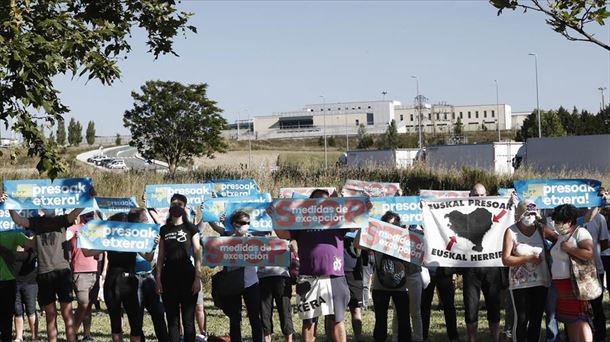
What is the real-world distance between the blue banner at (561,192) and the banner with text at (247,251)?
12.0 feet

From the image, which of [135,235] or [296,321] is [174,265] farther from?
[296,321]

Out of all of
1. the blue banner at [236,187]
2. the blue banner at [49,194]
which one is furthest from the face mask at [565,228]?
the blue banner at [236,187]

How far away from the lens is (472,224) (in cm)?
1091

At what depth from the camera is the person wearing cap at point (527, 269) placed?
9.80 meters

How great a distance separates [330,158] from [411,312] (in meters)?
84.4

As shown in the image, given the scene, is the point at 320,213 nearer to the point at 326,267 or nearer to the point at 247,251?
the point at 326,267

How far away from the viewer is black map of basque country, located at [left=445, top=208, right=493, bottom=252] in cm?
1087

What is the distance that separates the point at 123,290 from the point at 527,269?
444 cm

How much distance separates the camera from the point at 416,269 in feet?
35.3

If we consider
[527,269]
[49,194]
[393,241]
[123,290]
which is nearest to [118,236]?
[123,290]

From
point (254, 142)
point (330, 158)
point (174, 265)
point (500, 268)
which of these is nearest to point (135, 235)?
point (174, 265)

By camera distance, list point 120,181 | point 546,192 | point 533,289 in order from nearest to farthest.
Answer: point 533,289, point 546,192, point 120,181

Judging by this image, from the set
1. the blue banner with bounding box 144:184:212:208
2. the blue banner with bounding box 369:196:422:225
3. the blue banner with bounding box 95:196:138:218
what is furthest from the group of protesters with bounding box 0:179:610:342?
the blue banner with bounding box 144:184:212:208

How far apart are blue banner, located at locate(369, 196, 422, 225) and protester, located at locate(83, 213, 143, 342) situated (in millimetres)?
4181
